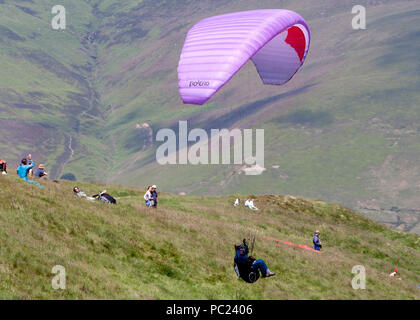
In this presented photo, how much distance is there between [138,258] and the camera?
70.4 feet

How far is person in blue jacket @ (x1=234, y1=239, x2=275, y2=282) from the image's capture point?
20391 millimetres

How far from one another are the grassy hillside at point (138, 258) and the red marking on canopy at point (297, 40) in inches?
484

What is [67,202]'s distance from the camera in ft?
79.2

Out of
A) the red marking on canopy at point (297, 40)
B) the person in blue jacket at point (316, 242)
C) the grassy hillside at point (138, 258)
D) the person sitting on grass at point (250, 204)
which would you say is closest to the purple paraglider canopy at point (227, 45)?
the red marking on canopy at point (297, 40)

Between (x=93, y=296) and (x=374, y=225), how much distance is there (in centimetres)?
4172

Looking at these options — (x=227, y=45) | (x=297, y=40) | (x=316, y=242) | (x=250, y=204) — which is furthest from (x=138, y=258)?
(x=250, y=204)

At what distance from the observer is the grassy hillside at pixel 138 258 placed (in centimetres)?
1703

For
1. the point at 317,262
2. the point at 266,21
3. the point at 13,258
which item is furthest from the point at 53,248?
the point at 266,21

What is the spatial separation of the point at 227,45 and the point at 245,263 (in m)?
12.1

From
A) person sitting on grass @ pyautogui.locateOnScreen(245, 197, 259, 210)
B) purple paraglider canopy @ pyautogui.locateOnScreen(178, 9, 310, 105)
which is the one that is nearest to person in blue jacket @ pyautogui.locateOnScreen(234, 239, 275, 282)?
purple paraglider canopy @ pyautogui.locateOnScreen(178, 9, 310, 105)

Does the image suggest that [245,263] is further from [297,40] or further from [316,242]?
[297,40]

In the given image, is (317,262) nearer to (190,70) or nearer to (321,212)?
(190,70)

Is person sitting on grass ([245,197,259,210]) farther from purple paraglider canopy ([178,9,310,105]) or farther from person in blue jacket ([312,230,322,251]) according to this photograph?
purple paraglider canopy ([178,9,310,105])

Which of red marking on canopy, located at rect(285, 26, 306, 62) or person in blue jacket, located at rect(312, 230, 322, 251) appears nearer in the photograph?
person in blue jacket, located at rect(312, 230, 322, 251)
